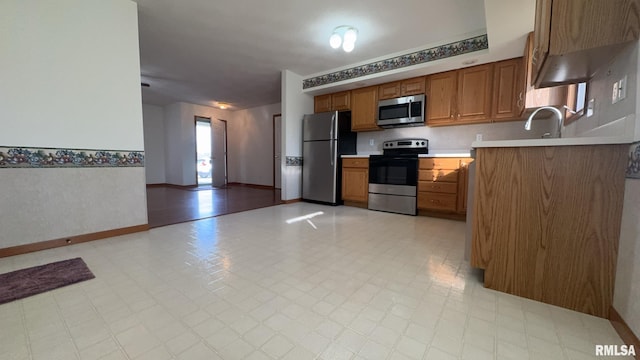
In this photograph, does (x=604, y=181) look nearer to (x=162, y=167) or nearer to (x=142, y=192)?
(x=142, y=192)

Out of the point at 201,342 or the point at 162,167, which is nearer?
the point at 201,342

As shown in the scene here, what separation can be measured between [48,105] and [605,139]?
3884 mm

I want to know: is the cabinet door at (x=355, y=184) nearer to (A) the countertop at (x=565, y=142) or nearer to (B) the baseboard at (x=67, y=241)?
(A) the countertop at (x=565, y=142)

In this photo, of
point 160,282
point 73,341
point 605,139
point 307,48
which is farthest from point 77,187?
point 605,139

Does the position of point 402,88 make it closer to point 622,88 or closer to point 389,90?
point 389,90

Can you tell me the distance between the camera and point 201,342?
1045 mm

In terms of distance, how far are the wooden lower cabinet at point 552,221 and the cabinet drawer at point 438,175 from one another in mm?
1870

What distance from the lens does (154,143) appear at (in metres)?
6.97

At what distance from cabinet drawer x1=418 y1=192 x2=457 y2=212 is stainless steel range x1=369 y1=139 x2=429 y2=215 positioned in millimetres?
95

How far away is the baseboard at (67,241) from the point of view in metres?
2.00

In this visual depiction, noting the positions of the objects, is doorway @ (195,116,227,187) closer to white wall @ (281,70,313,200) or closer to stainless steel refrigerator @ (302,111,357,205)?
white wall @ (281,70,313,200)

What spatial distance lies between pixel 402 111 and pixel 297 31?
6.28ft

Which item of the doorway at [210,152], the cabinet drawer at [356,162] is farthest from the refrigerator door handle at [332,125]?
the doorway at [210,152]

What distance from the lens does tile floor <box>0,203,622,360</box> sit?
101 cm
